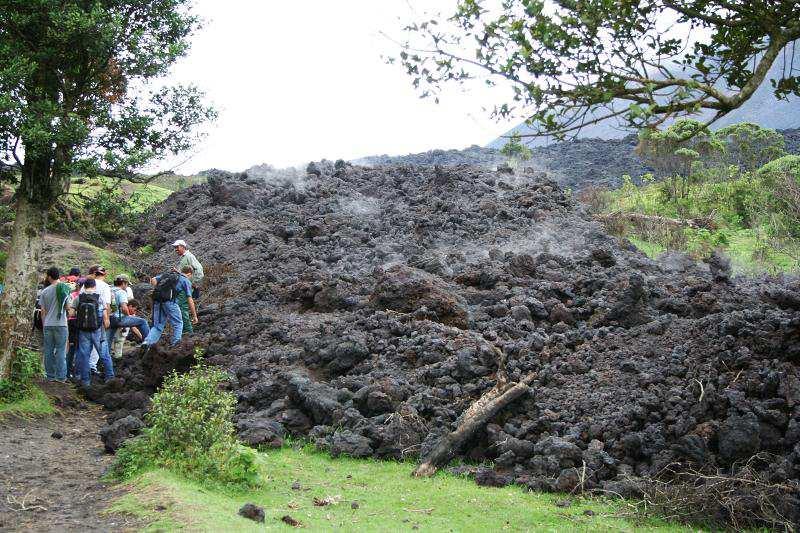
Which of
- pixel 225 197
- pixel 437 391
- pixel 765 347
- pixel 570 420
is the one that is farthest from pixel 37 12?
pixel 225 197

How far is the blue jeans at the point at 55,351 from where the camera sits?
11.1 metres

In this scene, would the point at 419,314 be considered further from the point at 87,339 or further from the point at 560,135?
the point at 560,135

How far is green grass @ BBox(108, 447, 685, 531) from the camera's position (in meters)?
6.14

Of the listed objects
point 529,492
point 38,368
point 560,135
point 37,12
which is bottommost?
point 529,492

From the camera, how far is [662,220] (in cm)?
2359

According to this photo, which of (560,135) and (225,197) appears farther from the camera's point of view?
(225,197)

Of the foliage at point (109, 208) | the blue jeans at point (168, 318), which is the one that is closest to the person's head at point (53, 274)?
the foliage at point (109, 208)

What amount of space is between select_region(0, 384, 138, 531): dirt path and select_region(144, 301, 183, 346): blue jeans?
1.89 meters

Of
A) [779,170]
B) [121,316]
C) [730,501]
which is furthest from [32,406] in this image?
[779,170]

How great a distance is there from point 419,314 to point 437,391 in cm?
246

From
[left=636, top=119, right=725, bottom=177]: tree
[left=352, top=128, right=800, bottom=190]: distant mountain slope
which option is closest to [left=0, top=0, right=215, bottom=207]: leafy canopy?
[left=636, top=119, right=725, bottom=177]: tree

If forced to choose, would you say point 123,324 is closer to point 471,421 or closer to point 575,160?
point 471,421

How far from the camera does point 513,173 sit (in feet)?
74.4

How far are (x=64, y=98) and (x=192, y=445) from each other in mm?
5820
